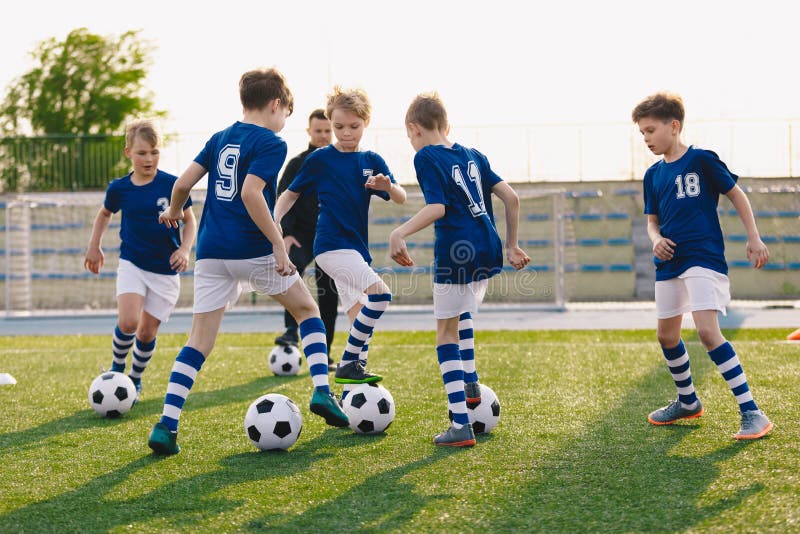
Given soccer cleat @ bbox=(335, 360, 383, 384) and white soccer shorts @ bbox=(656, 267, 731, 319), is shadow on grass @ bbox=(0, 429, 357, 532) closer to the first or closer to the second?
soccer cleat @ bbox=(335, 360, 383, 384)

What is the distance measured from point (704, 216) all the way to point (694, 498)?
5.54ft

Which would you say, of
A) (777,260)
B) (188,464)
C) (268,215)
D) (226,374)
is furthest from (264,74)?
(777,260)

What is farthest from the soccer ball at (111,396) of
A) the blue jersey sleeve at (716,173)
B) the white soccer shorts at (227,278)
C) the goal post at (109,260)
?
the goal post at (109,260)

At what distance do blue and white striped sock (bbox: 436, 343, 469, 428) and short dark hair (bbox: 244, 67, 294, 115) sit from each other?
1.50m

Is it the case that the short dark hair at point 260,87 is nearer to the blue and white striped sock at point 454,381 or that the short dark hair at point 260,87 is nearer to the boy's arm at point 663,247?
the blue and white striped sock at point 454,381

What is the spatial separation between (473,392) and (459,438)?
39 centimetres

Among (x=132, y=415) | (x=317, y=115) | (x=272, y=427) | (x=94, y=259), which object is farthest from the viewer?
(x=317, y=115)

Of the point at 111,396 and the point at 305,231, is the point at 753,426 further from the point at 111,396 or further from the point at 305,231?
the point at 305,231

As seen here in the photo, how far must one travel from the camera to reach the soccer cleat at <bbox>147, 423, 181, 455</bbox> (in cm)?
406

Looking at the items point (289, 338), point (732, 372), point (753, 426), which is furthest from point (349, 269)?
point (289, 338)

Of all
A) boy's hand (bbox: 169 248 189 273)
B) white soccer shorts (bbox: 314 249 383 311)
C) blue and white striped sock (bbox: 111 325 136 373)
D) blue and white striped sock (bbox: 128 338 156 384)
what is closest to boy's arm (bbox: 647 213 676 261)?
white soccer shorts (bbox: 314 249 383 311)

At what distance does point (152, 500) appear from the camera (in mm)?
3293

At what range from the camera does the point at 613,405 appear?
5.25 m

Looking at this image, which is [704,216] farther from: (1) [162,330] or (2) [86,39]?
(2) [86,39]
